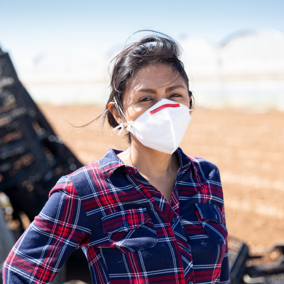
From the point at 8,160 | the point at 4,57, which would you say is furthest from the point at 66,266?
the point at 4,57

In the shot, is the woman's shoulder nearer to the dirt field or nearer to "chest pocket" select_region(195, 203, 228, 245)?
"chest pocket" select_region(195, 203, 228, 245)

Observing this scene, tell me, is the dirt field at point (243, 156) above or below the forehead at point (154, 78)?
below

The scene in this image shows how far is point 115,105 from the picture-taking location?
4.74 ft

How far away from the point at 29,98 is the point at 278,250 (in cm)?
302

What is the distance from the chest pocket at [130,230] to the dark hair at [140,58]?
1.60 feet

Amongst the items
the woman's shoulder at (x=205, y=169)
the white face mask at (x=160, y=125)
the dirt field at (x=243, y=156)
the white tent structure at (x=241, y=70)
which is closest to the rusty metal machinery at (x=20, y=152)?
the dirt field at (x=243, y=156)

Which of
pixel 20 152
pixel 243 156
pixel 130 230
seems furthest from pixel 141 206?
pixel 243 156

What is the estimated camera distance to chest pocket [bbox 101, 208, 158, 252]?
1.18 m

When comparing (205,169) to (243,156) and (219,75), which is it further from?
(219,75)

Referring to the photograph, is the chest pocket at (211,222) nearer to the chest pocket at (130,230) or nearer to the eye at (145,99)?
the chest pocket at (130,230)

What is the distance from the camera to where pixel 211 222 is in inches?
52.9

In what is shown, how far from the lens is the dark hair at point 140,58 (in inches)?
52.9

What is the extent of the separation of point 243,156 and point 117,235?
736cm

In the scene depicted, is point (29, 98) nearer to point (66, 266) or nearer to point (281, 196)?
point (66, 266)
